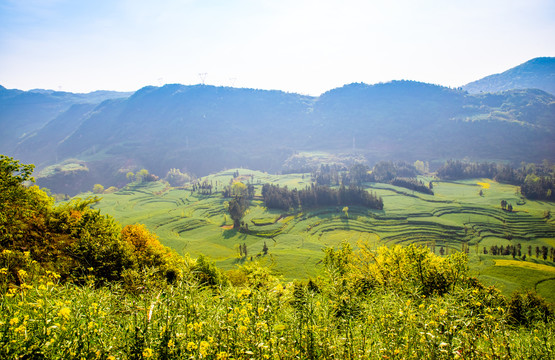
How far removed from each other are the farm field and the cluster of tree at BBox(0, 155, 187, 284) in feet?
145

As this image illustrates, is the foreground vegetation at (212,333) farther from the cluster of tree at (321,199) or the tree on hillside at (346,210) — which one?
the cluster of tree at (321,199)

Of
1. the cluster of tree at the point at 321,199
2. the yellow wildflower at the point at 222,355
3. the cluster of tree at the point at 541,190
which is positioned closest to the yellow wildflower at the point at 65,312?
the yellow wildflower at the point at 222,355

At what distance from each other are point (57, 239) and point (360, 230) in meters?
116

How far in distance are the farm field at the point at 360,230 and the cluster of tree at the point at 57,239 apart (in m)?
44.1

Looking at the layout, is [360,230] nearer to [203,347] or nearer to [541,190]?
[203,347]

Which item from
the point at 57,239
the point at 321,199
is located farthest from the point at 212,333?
the point at 321,199

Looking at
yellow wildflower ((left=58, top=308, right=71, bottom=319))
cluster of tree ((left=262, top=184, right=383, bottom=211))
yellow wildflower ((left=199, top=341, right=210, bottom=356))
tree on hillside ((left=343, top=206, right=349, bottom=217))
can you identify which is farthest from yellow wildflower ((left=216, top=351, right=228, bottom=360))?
cluster of tree ((left=262, top=184, right=383, bottom=211))

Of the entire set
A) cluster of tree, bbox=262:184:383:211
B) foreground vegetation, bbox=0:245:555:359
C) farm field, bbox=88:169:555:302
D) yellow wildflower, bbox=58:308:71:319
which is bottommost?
farm field, bbox=88:169:555:302

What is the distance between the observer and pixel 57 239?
29.8m

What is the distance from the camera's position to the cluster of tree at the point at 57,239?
23.9m

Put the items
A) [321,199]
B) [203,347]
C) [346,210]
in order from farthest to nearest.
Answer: [321,199] → [346,210] → [203,347]

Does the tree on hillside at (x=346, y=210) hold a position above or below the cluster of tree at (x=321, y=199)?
below

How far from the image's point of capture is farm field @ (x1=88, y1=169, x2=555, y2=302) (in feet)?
258

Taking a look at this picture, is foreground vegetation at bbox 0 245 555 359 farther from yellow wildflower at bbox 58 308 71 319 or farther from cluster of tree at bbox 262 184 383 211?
cluster of tree at bbox 262 184 383 211
